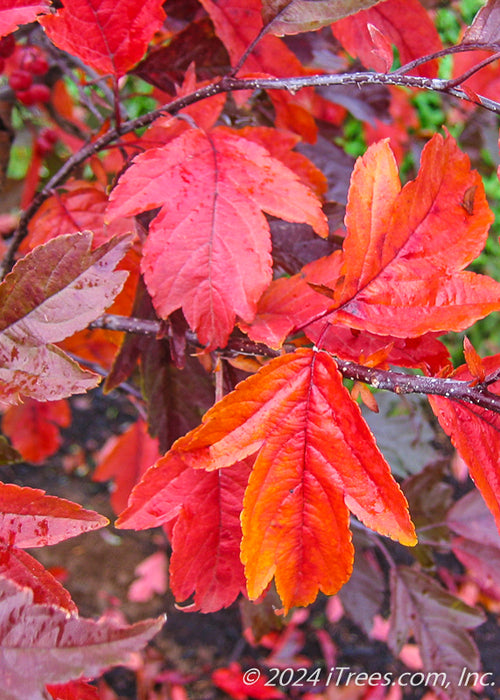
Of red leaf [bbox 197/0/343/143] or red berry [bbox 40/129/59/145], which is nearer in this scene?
red leaf [bbox 197/0/343/143]

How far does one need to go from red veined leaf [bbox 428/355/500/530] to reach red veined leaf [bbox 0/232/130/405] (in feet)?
0.87

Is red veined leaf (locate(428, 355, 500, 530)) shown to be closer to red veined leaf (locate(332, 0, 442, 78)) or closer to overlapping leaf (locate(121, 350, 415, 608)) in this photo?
overlapping leaf (locate(121, 350, 415, 608))

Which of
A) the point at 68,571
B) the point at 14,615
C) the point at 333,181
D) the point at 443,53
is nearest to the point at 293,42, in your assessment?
the point at 333,181

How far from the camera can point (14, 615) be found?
307mm

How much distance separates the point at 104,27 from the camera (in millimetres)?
488

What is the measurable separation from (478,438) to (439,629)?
52cm

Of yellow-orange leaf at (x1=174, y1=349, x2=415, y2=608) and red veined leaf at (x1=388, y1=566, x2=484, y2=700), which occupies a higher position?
yellow-orange leaf at (x1=174, y1=349, x2=415, y2=608)

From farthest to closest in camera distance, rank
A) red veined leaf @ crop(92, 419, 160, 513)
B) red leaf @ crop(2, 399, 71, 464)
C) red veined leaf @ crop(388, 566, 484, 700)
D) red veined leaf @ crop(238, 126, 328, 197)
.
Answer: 1. red leaf @ crop(2, 399, 71, 464)
2. red veined leaf @ crop(92, 419, 160, 513)
3. red veined leaf @ crop(388, 566, 484, 700)
4. red veined leaf @ crop(238, 126, 328, 197)

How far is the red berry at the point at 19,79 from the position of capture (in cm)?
85

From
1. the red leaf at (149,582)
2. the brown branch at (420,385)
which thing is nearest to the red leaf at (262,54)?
the brown branch at (420,385)

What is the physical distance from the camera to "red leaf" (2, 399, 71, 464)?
49.8 inches

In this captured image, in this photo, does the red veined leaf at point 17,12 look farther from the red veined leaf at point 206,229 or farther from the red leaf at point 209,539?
the red leaf at point 209,539

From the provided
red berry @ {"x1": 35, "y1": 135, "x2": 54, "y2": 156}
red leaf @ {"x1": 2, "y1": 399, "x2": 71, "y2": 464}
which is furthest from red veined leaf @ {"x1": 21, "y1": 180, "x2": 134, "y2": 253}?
red leaf @ {"x1": 2, "y1": 399, "x2": 71, "y2": 464}

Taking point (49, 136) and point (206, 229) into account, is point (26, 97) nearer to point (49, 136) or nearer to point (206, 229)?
point (49, 136)
